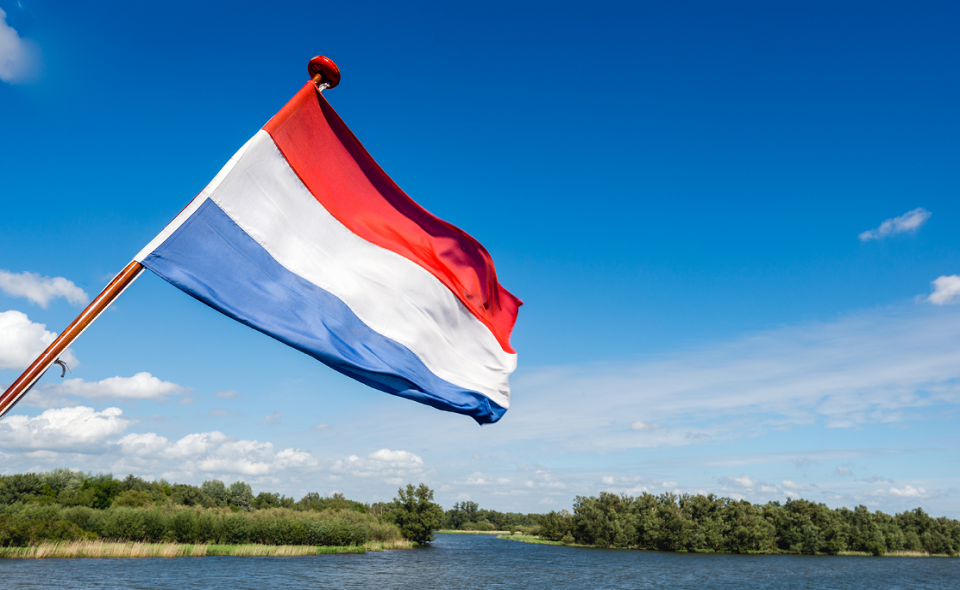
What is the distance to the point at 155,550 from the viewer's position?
2450 inches

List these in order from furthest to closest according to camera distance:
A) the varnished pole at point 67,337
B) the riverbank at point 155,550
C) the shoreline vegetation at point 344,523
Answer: the shoreline vegetation at point 344,523 → the riverbank at point 155,550 → the varnished pole at point 67,337

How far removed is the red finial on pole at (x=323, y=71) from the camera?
687 cm

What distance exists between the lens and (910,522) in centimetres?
15375

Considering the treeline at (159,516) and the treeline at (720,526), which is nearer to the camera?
the treeline at (159,516)

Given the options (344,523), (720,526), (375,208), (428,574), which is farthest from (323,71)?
(720,526)

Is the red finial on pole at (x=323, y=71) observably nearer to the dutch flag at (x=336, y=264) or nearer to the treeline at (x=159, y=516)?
the dutch flag at (x=336, y=264)

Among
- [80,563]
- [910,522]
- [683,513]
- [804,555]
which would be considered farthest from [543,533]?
[80,563]

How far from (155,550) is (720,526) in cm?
10473

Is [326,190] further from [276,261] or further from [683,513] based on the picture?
[683,513]

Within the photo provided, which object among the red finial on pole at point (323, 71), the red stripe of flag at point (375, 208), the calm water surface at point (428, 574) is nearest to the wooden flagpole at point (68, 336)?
the red stripe of flag at point (375, 208)

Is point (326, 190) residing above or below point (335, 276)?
above

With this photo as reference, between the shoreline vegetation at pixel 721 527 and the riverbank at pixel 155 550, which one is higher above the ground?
the shoreline vegetation at pixel 721 527

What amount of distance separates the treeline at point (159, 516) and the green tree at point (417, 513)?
1094 millimetres

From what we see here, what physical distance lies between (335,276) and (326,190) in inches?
43.7
